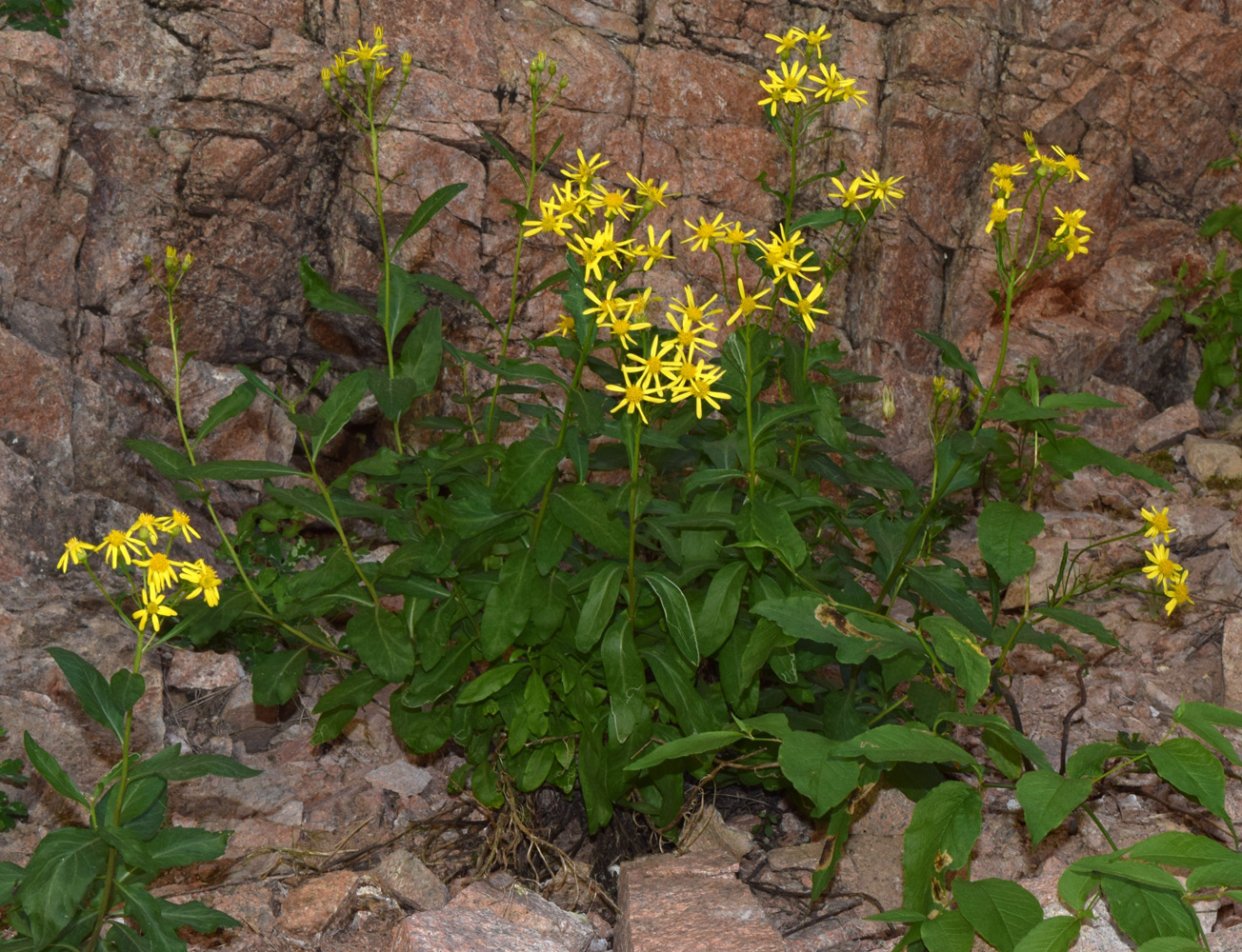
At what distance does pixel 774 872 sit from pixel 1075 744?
96 centimetres

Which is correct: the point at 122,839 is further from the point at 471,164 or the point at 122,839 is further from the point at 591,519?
the point at 471,164

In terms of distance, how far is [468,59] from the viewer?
3658mm

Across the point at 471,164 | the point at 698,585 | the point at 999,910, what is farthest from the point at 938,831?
the point at 471,164

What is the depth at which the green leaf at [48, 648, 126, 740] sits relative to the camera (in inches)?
78.4

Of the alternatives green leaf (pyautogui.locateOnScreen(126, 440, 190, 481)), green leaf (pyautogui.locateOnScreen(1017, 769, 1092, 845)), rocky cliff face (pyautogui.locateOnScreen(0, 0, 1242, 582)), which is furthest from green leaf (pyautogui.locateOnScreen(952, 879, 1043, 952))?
rocky cliff face (pyautogui.locateOnScreen(0, 0, 1242, 582))

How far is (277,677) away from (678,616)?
1.07 metres

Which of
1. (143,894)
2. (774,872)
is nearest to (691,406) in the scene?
(774,872)

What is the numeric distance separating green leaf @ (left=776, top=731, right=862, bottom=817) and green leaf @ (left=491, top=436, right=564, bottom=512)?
2.46ft

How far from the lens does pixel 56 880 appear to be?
183cm

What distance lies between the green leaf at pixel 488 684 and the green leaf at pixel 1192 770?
4.46ft

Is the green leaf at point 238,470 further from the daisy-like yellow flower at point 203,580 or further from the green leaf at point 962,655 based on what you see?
the green leaf at point 962,655

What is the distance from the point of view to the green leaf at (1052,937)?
1708 mm

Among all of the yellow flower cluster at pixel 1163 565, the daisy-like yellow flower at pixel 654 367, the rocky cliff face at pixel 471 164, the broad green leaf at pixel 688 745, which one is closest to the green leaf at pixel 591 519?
the daisy-like yellow flower at pixel 654 367

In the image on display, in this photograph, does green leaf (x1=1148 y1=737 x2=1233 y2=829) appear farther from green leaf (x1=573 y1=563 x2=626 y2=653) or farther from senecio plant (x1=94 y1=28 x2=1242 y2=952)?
green leaf (x1=573 y1=563 x2=626 y2=653)
